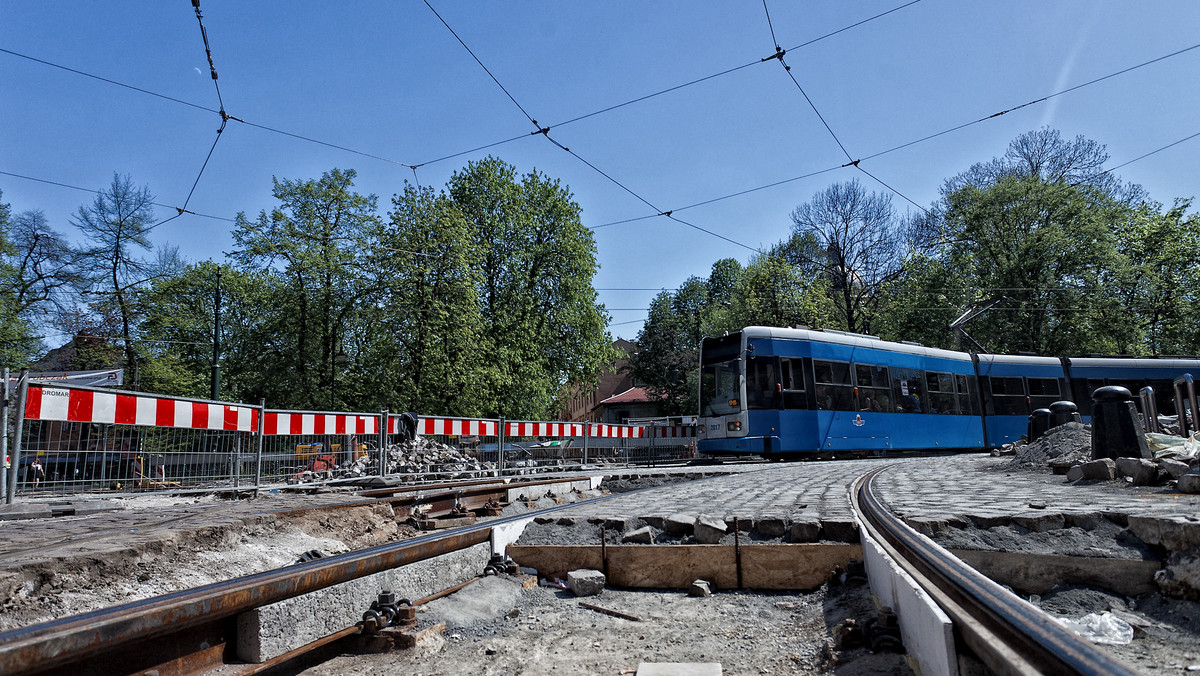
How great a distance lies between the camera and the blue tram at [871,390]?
659 inches

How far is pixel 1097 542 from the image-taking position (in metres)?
3.47

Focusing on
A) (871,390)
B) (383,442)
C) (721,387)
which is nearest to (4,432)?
(383,442)

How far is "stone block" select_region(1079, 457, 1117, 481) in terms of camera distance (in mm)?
6828

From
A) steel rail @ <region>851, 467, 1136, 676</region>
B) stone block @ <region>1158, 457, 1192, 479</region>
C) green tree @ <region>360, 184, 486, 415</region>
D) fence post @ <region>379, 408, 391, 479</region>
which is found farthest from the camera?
green tree @ <region>360, 184, 486, 415</region>

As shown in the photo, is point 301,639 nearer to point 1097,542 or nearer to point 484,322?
point 1097,542

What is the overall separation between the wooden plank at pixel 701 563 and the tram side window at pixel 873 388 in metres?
15.0

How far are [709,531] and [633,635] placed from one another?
1350mm

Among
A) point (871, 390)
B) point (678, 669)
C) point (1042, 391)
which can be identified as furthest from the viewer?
point (1042, 391)

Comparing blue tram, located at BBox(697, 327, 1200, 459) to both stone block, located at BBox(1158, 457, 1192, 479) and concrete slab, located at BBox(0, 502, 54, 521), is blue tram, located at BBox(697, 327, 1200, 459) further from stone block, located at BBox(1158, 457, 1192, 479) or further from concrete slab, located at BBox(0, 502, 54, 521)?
concrete slab, located at BBox(0, 502, 54, 521)

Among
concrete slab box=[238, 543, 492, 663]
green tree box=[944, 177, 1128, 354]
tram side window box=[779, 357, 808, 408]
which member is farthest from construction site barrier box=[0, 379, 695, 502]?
green tree box=[944, 177, 1128, 354]

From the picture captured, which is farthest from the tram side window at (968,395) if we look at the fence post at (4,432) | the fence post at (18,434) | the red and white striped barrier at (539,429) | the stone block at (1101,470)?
the fence post at (4,432)

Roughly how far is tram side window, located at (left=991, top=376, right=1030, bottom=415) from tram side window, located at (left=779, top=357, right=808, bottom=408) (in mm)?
9018

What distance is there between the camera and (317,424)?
11328 mm

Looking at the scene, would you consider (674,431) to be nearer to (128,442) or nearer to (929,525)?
(128,442)
